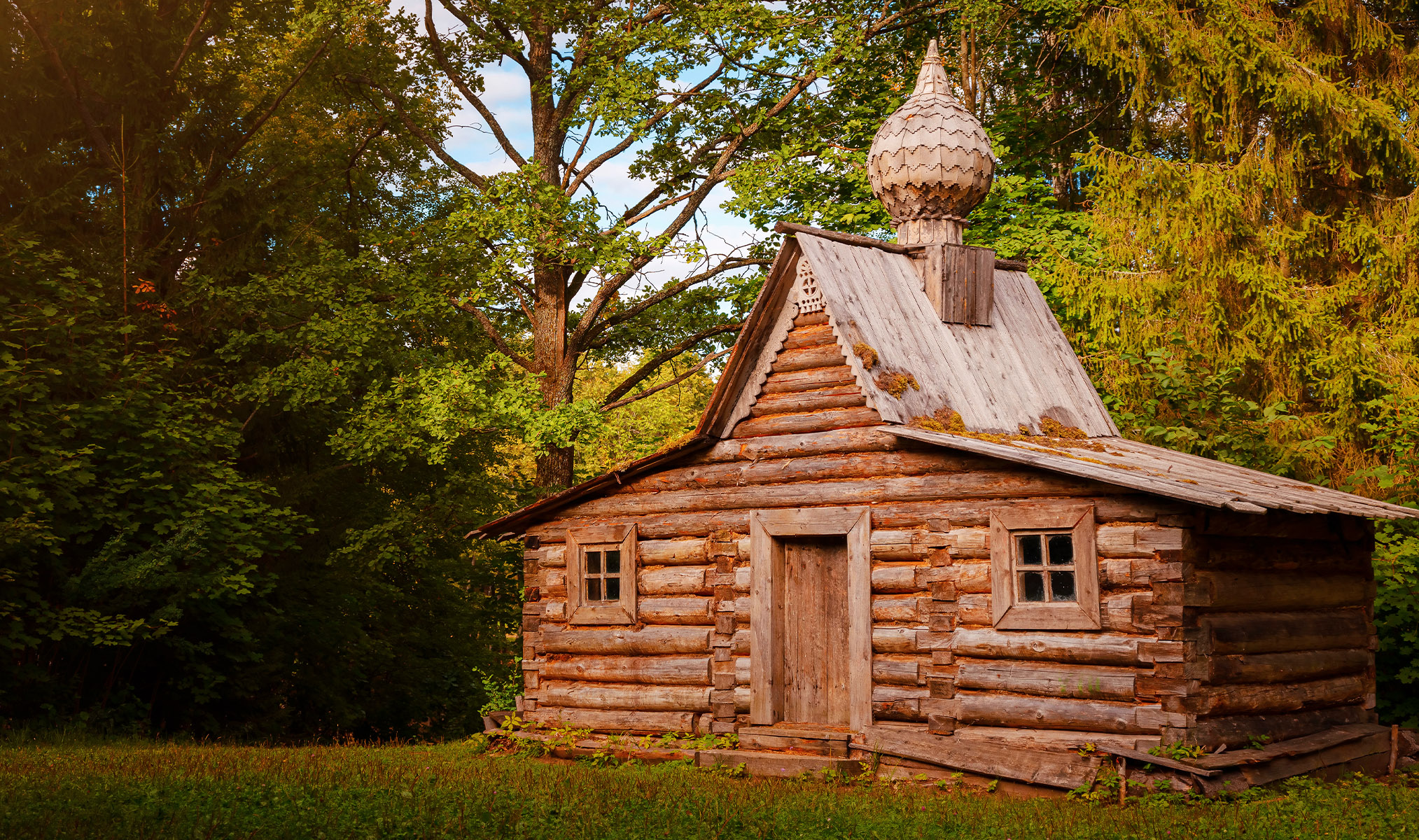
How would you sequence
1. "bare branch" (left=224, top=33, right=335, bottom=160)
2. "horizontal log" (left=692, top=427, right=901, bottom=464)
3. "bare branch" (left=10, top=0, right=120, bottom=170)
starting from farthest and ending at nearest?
"bare branch" (left=224, top=33, right=335, bottom=160), "bare branch" (left=10, top=0, right=120, bottom=170), "horizontal log" (left=692, top=427, right=901, bottom=464)

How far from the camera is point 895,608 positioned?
1327 centimetres

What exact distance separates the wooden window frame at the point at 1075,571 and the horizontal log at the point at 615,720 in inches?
170

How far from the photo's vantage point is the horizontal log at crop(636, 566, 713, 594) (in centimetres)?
1485

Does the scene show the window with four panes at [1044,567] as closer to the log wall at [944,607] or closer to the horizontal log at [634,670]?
the log wall at [944,607]

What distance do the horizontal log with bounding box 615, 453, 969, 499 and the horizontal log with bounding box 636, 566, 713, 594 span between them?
1.01 meters

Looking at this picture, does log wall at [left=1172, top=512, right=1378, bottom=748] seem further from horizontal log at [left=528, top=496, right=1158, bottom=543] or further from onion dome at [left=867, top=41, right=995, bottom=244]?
onion dome at [left=867, top=41, right=995, bottom=244]

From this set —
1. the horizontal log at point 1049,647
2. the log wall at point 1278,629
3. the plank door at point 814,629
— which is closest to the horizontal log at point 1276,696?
the log wall at point 1278,629

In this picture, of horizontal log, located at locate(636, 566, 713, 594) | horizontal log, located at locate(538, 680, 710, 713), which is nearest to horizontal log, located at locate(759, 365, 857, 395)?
horizontal log, located at locate(636, 566, 713, 594)

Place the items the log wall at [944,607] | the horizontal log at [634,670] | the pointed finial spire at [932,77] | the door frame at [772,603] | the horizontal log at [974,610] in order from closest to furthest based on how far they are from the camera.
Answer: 1. the log wall at [944,607]
2. the horizontal log at [974,610]
3. the door frame at [772,603]
4. the horizontal log at [634,670]
5. the pointed finial spire at [932,77]

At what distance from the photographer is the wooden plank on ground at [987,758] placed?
38.1 ft

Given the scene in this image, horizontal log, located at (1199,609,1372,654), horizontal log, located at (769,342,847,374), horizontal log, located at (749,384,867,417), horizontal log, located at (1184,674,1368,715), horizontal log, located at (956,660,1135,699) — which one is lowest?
horizontal log, located at (1184,674,1368,715)

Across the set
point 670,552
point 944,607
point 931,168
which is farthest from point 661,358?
point 944,607

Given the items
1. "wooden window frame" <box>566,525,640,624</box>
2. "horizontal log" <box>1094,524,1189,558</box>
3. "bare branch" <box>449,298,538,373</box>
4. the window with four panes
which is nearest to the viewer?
"horizontal log" <box>1094,524,1189,558</box>

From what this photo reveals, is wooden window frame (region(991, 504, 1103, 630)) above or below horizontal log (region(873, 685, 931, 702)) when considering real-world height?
above
